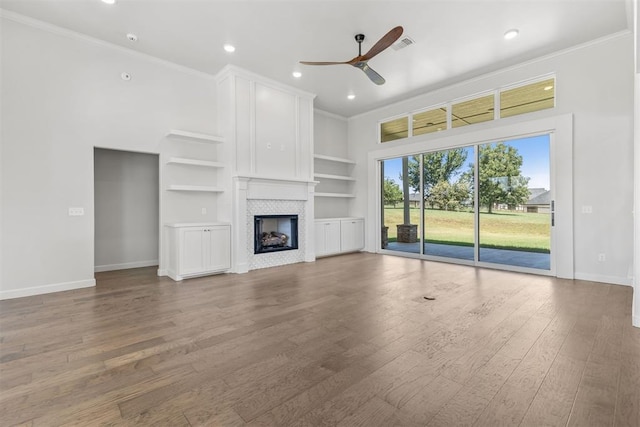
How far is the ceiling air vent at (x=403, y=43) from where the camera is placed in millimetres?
4297

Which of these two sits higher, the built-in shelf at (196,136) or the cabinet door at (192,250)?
the built-in shelf at (196,136)

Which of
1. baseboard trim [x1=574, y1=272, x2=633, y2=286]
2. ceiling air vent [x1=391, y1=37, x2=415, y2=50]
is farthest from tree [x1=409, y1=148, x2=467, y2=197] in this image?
baseboard trim [x1=574, y1=272, x2=633, y2=286]

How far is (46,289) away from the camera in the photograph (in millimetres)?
4012

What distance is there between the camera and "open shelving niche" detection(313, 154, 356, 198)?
7.13 metres

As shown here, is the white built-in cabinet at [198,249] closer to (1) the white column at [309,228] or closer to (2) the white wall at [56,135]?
(2) the white wall at [56,135]

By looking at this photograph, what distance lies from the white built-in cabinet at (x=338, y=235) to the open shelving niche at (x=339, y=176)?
68 cm

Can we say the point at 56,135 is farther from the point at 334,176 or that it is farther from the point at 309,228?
the point at 334,176

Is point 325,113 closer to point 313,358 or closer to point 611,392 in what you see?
point 313,358

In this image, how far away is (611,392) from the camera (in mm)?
1774

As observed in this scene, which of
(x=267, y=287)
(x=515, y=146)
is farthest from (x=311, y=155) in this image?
(x=515, y=146)

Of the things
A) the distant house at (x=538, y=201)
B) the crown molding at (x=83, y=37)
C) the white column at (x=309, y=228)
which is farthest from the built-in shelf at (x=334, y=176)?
the distant house at (x=538, y=201)

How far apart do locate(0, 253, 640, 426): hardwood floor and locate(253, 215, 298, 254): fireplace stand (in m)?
1.84

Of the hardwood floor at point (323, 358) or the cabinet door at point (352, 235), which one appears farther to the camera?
the cabinet door at point (352, 235)

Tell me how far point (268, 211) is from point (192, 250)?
1.61 m
